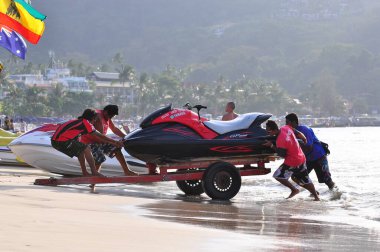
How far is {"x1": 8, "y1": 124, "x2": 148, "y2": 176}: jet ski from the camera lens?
15953 millimetres

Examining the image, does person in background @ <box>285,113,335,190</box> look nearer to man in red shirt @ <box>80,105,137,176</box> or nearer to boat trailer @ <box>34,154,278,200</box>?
boat trailer @ <box>34,154,278,200</box>

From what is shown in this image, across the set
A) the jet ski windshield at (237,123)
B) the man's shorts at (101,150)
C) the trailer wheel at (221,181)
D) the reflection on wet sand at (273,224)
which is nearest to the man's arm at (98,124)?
the man's shorts at (101,150)

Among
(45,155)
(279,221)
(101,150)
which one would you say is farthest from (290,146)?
(45,155)

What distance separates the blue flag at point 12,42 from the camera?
2092 centimetres

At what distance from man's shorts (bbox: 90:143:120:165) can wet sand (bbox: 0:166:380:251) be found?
167 cm

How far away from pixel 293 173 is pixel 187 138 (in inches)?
69.7

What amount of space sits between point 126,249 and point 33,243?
64 cm

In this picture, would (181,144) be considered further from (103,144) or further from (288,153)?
(288,153)

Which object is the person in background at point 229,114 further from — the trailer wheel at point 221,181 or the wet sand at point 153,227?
the wet sand at point 153,227

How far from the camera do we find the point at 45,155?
16109mm

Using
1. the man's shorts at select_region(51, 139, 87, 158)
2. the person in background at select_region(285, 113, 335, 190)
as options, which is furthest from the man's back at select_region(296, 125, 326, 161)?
the man's shorts at select_region(51, 139, 87, 158)

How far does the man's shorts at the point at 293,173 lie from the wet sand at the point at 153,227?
5.21ft

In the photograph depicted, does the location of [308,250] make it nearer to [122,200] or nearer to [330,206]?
[122,200]

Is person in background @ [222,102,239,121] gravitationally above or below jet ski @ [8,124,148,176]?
above
